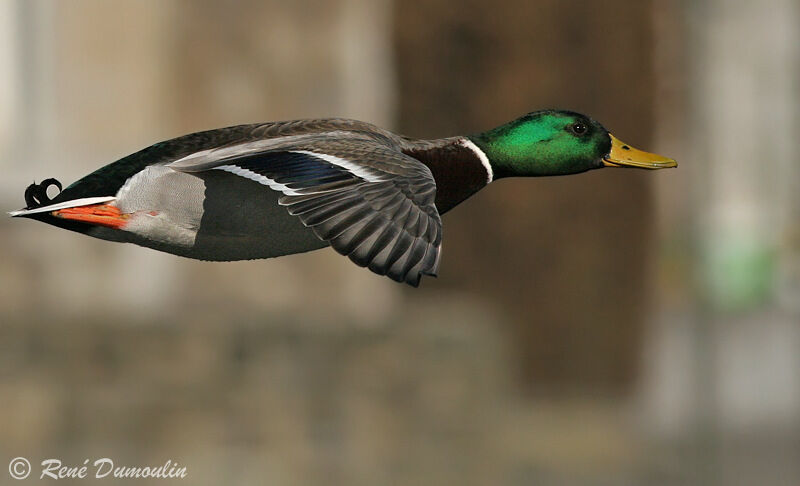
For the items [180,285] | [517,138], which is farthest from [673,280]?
[517,138]

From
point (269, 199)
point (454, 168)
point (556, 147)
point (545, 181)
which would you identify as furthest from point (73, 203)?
point (545, 181)

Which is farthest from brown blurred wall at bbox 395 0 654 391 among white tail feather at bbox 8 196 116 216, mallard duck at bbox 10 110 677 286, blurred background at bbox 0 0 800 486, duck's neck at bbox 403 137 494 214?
white tail feather at bbox 8 196 116 216

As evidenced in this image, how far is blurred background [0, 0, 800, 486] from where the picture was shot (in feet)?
15.2

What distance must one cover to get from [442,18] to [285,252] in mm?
2772

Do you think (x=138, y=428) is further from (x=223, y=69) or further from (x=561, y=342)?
(x=223, y=69)

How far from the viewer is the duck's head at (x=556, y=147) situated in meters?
2.36

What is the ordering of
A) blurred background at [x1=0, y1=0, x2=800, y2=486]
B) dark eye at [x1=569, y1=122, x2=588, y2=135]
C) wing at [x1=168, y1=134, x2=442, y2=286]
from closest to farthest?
wing at [x1=168, y1=134, x2=442, y2=286] < dark eye at [x1=569, y1=122, x2=588, y2=135] < blurred background at [x1=0, y1=0, x2=800, y2=486]

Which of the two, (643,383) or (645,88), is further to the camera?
(643,383)

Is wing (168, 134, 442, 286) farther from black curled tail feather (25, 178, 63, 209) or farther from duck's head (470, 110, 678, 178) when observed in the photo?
duck's head (470, 110, 678, 178)

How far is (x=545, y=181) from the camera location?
4.73 metres

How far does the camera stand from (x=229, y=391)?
471 centimetres

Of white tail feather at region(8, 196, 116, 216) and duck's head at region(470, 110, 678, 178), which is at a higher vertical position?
duck's head at region(470, 110, 678, 178)

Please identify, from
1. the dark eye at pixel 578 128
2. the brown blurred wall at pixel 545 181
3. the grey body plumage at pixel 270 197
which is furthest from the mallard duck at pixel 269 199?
the brown blurred wall at pixel 545 181

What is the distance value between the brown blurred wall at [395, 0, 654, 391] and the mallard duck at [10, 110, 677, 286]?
7.68 feet
